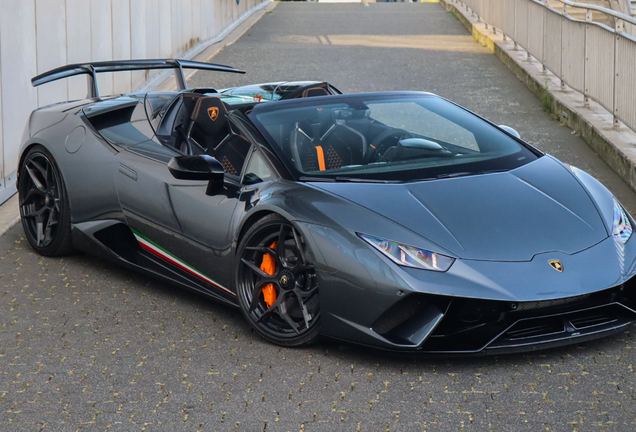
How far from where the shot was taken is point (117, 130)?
5809mm

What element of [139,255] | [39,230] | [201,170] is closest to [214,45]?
[39,230]

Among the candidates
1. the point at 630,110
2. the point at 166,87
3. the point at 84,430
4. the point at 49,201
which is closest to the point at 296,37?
the point at 166,87

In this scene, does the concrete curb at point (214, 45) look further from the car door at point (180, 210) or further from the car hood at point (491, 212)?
the car hood at point (491, 212)

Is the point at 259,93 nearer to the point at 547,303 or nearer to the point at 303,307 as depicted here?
the point at 303,307

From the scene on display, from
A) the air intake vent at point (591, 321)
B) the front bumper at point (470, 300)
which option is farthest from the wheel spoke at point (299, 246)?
the air intake vent at point (591, 321)

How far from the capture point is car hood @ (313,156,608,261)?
4.00 m

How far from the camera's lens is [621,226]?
4398 millimetres

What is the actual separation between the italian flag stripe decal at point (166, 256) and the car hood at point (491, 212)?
36.2 inches

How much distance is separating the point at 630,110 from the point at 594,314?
4571 millimetres

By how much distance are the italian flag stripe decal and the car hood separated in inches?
36.2

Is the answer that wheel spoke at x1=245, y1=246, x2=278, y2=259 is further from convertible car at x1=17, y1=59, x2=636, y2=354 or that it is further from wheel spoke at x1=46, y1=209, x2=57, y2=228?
wheel spoke at x1=46, y1=209, x2=57, y2=228

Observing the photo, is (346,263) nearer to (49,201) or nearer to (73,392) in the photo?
(73,392)

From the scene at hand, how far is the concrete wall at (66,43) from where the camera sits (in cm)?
824

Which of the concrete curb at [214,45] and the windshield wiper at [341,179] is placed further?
the concrete curb at [214,45]
